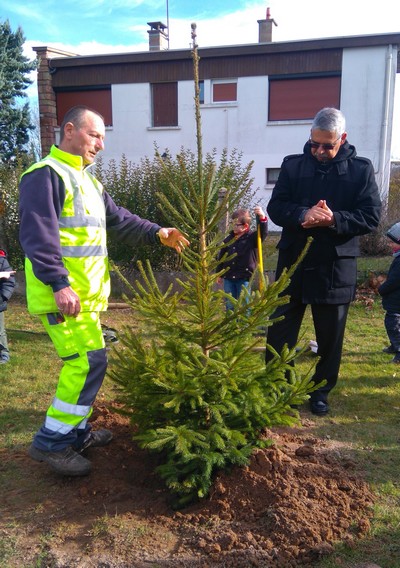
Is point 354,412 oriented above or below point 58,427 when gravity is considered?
below

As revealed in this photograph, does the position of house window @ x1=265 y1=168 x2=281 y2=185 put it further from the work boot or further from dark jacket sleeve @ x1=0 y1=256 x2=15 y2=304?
the work boot

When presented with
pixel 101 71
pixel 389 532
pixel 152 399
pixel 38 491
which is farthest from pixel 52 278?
pixel 101 71

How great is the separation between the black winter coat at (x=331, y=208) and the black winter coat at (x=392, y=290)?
1.78 meters

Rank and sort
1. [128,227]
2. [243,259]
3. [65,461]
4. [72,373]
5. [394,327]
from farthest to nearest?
[243,259]
[394,327]
[128,227]
[65,461]
[72,373]

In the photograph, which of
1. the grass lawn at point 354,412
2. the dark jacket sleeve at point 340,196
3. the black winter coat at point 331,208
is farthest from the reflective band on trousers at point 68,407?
the dark jacket sleeve at point 340,196

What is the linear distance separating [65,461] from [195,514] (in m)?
0.86

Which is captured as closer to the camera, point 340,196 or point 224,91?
point 340,196

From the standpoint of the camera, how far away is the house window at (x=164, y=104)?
779 inches

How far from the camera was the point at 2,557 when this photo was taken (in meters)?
2.52

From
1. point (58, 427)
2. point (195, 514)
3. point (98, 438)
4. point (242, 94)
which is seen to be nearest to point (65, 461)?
point (58, 427)

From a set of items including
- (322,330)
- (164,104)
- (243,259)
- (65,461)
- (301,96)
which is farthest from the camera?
(164,104)

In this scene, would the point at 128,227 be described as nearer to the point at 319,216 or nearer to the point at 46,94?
the point at 319,216

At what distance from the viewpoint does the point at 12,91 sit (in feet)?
72.1

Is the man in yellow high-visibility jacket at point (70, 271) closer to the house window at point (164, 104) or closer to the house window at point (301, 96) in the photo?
the house window at point (301, 96)
